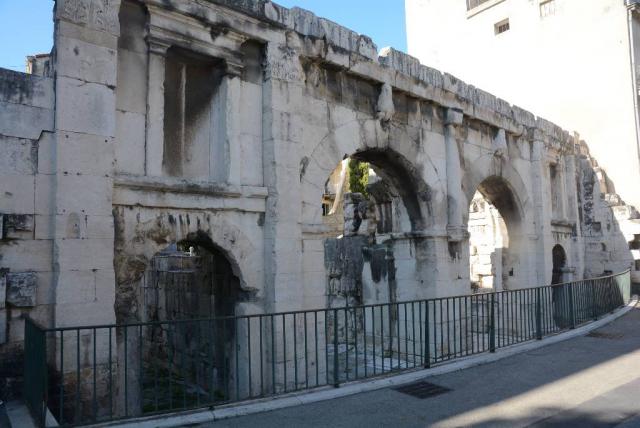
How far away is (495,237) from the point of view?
546 inches

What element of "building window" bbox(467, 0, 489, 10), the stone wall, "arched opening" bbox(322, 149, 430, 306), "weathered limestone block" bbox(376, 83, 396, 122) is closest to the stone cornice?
"weathered limestone block" bbox(376, 83, 396, 122)

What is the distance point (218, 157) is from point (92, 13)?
2067mm

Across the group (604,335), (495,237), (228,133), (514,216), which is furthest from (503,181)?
(228,133)

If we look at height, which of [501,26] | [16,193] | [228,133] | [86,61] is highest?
[501,26]

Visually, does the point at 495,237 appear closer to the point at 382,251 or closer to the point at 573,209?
the point at 573,209

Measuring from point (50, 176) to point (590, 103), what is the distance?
56.0 ft

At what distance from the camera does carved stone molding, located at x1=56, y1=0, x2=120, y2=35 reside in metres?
4.94

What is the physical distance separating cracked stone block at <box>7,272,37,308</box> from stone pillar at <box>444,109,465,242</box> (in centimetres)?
699

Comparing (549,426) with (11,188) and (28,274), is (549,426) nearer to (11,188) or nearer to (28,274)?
(28,274)

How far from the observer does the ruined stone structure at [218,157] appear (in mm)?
4797

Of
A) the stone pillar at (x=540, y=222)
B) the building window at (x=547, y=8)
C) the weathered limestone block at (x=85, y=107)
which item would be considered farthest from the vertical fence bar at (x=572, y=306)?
the building window at (x=547, y=8)

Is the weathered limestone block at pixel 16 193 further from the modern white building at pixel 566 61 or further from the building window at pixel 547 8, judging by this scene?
the building window at pixel 547 8

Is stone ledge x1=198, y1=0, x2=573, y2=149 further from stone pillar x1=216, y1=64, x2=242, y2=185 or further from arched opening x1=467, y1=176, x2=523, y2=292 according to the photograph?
arched opening x1=467, y1=176, x2=523, y2=292

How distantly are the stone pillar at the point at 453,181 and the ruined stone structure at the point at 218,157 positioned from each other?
0.12ft
